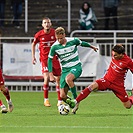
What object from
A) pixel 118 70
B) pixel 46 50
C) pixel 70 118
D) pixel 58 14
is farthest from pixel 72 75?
pixel 58 14

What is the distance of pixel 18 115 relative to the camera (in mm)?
18719

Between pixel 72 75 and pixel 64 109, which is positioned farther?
pixel 72 75

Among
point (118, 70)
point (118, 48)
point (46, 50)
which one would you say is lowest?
point (118, 70)

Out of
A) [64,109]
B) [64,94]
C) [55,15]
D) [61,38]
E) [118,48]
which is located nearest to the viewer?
[118,48]

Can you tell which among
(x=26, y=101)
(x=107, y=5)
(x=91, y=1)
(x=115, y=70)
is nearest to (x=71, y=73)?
(x=115, y=70)

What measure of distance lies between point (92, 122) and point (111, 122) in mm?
376

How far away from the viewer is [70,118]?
1775cm

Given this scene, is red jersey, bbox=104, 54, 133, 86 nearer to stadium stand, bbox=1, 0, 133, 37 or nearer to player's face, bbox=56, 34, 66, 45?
player's face, bbox=56, 34, 66, 45

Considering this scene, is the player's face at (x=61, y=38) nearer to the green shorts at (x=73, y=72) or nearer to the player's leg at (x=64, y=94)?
the green shorts at (x=73, y=72)

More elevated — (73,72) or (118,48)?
(118,48)

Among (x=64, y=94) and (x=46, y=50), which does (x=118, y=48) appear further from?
(x=46, y=50)

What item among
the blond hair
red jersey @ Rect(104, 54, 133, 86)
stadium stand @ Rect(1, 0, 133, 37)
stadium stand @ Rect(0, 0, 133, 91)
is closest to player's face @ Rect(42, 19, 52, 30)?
the blond hair

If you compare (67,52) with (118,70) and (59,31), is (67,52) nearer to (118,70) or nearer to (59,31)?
(59,31)

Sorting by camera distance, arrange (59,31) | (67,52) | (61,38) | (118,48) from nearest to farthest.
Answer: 1. (118,48)
2. (59,31)
3. (61,38)
4. (67,52)
